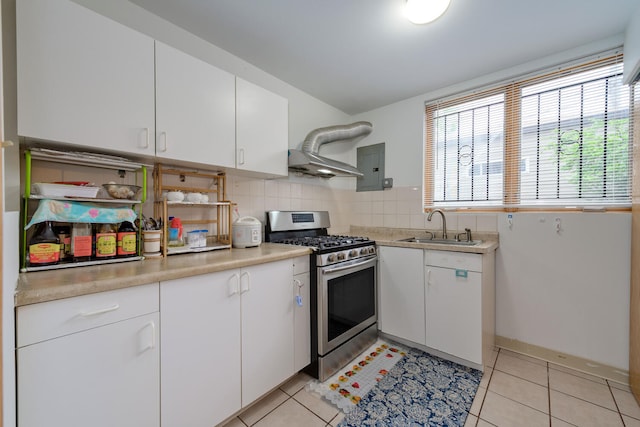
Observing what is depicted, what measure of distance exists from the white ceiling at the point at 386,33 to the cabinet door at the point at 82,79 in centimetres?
51

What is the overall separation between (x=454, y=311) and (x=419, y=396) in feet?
2.10

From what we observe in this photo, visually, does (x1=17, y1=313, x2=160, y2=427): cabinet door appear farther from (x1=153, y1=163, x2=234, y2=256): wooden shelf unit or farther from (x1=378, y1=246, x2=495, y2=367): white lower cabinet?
(x1=378, y1=246, x2=495, y2=367): white lower cabinet

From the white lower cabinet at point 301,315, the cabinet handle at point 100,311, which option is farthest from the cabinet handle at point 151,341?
the white lower cabinet at point 301,315

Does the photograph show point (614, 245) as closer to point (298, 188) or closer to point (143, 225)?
point (298, 188)

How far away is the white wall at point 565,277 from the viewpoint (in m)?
1.77

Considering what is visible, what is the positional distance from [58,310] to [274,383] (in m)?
1.16

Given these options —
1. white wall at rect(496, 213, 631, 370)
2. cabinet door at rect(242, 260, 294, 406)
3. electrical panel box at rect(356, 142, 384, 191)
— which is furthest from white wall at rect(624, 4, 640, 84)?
cabinet door at rect(242, 260, 294, 406)

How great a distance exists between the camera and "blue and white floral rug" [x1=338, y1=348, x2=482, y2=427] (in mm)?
1445

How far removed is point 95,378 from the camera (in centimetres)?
95

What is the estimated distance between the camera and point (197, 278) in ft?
4.04

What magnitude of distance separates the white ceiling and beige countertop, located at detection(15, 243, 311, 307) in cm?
147

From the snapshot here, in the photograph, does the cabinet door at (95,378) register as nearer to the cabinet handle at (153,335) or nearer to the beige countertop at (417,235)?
the cabinet handle at (153,335)

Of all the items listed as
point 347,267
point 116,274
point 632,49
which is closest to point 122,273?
point 116,274

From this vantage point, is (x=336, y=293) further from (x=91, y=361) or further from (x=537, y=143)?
(x=537, y=143)
